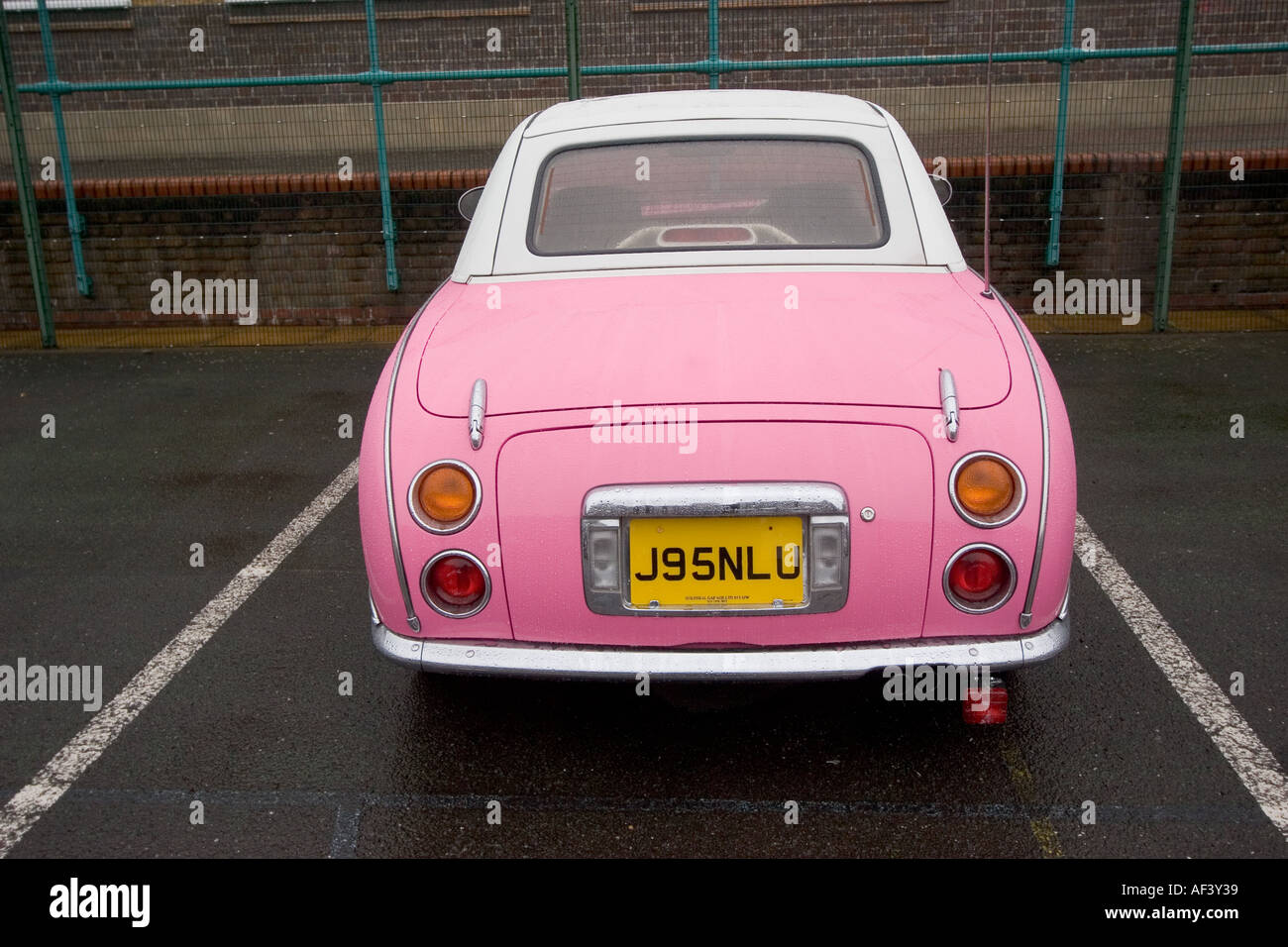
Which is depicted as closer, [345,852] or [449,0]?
[345,852]

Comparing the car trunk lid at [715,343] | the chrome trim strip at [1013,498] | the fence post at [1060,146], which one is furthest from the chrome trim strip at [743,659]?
the fence post at [1060,146]

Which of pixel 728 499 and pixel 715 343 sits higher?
pixel 715 343

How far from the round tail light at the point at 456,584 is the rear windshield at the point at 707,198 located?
47.2 inches

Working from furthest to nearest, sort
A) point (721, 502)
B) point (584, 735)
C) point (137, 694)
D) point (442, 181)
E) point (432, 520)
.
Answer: point (442, 181)
point (137, 694)
point (584, 735)
point (432, 520)
point (721, 502)

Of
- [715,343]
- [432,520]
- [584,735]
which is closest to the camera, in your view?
[432,520]

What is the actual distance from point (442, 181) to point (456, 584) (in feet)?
20.4

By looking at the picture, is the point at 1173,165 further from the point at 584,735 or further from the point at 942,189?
the point at 584,735

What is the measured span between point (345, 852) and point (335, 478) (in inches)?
111

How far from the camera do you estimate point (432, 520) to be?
243 centimetres

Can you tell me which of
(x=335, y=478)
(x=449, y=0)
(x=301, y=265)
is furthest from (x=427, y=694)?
(x=449, y=0)

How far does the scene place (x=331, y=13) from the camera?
12539 mm

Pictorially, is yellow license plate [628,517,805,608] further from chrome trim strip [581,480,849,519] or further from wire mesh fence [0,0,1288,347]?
wire mesh fence [0,0,1288,347]

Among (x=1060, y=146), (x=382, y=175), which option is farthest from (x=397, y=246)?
(x=1060, y=146)
